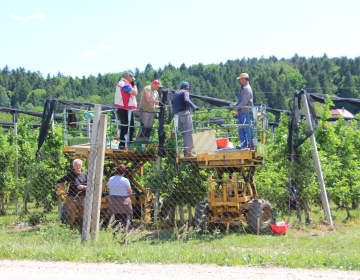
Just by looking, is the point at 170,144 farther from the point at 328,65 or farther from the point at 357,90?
the point at 328,65

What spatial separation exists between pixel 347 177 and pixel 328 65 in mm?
131333

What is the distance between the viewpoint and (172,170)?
39.3ft

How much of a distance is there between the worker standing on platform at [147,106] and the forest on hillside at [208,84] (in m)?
77.3

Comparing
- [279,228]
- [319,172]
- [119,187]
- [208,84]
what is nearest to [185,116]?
[119,187]

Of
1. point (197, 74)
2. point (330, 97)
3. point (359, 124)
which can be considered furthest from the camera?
point (197, 74)

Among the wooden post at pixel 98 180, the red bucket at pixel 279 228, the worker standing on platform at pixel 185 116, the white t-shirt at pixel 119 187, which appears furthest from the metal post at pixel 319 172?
the wooden post at pixel 98 180

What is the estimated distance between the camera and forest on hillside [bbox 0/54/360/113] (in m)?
96.5

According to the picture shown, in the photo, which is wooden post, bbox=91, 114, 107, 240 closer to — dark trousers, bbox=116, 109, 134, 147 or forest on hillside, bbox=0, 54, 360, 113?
dark trousers, bbox=116, 109, 134, 147

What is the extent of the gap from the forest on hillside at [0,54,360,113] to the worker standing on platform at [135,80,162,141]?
3043 inches

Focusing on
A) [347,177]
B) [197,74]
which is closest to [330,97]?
[347,177]

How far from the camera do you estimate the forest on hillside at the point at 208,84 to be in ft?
317

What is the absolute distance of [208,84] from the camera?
353 ft

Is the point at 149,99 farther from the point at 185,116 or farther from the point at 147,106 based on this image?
the point at 185,116

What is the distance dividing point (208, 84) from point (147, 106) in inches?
3829
